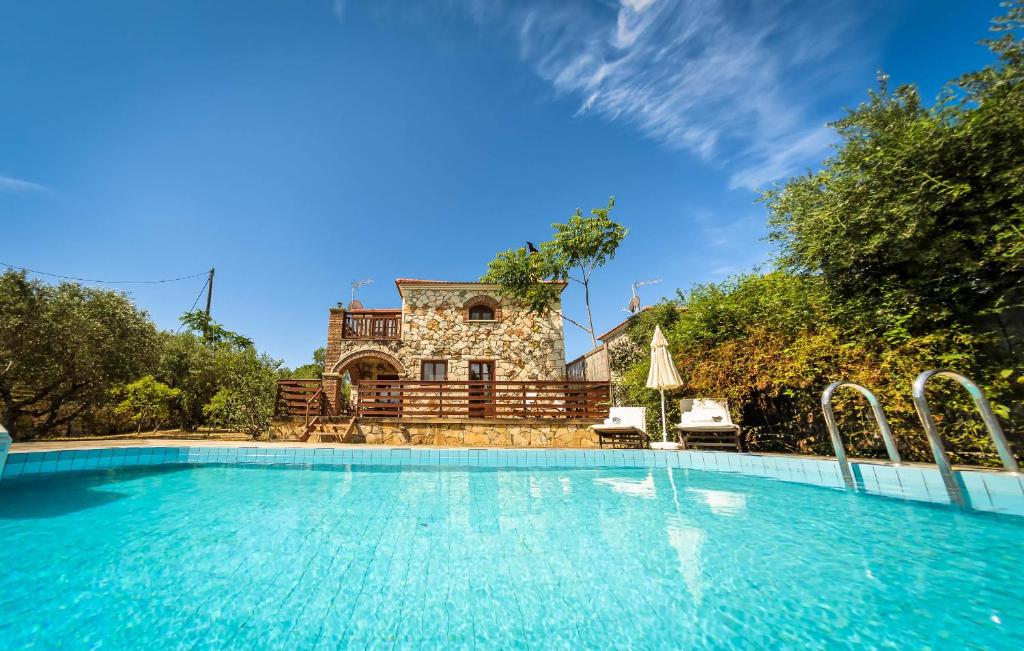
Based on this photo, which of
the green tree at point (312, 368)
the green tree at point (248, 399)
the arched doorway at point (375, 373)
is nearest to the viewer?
the arched doorway at point (375, 373)

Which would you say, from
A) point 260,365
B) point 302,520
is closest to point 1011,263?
point 302,520

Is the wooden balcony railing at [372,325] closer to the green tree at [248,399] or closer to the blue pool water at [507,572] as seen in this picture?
the green tree at [248,399]

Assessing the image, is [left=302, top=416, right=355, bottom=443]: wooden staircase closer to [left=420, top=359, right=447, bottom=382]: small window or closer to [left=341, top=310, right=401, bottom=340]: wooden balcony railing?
[left=420, top=359, right=447, bottom=382]: small window

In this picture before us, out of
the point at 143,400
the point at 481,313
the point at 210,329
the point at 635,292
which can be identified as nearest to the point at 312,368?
the point at 210,329

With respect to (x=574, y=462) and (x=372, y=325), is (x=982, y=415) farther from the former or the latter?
(x=372, y=325)

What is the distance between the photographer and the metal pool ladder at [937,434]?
3.38m

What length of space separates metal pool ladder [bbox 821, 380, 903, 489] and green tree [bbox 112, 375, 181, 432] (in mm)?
18607

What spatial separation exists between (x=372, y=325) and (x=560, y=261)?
8.32 m

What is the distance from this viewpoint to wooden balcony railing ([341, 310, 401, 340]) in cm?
1488

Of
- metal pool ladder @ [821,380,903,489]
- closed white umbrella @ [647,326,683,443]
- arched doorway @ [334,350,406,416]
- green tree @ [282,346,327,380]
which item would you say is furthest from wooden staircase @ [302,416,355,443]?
green tree @ [282,346,327,380]

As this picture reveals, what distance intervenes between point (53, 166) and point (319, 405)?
10688mm

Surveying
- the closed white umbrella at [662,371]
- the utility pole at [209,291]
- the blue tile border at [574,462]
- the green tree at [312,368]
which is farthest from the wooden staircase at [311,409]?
the utility pole at [209,291]

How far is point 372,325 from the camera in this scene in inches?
595

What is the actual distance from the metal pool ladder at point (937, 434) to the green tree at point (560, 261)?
12414mm
